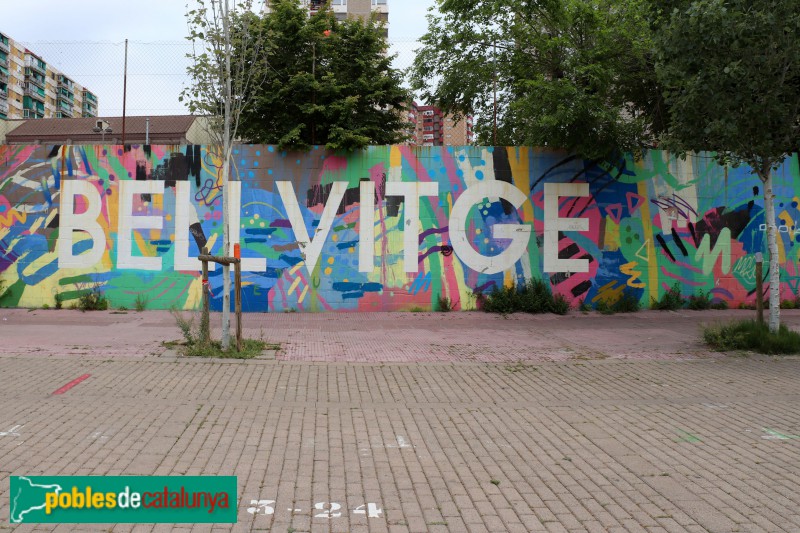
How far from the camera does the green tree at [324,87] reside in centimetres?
1277

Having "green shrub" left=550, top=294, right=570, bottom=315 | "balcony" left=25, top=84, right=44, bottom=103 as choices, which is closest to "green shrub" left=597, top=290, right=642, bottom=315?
"green shrub" left=550, top=294, right=570, bottom=315

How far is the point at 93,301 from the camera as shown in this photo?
12219mm

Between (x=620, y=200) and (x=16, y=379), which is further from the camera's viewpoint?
(x=620, y=200)

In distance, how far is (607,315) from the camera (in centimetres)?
1255

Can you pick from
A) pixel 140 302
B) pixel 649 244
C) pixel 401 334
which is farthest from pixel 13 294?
pixel 649 244

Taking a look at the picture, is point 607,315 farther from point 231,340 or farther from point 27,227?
point 27,227

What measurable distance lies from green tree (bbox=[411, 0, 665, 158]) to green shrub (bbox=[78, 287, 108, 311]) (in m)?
8.58

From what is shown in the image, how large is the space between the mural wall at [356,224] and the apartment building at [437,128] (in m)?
0.86

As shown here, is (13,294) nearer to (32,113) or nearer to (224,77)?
(224,77)

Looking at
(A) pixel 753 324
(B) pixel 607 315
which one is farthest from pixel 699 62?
(B) pixel 607 315

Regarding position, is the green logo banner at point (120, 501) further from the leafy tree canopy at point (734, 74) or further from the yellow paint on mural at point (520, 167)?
the yellow paint on mural at point (520, 167)

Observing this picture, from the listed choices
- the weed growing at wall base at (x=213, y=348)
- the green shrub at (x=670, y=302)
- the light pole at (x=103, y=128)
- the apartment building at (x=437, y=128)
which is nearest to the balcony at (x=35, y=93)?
the light pole at (x=103, y=128)

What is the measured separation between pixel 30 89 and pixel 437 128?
76655 mm

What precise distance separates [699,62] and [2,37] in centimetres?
7879
